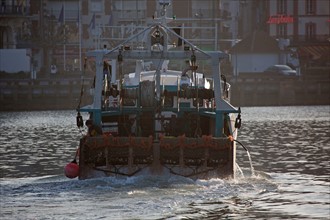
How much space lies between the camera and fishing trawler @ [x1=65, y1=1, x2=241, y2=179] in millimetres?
42688

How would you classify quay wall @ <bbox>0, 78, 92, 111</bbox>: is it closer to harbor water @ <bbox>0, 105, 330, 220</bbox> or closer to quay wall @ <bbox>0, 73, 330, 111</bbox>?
quay wall @ <bbox>0, 73, 330, 111</bbox>

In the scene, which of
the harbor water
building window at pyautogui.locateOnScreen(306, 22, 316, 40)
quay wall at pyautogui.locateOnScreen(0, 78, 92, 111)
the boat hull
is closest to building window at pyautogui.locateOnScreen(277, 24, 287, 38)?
building window at pyautogui.locateOnScreen(306, 22, 316, 40)

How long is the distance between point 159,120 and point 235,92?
239ft

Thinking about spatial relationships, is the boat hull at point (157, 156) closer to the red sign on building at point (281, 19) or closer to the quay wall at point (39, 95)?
the quay wall at point (39, 95)

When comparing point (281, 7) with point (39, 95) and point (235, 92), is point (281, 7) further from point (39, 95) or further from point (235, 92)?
point (39, 95)

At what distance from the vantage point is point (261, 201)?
40.1 metres

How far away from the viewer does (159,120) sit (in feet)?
150

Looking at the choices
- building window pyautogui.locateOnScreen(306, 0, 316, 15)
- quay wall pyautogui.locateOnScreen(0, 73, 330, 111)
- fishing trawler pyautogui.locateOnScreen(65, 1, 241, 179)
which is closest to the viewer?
fishing trawler pyautogui.locateOnScreen(65, 1, 241, 179)

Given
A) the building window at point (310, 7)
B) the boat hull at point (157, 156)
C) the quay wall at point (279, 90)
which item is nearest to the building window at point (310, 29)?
the building window at point (310, 7)

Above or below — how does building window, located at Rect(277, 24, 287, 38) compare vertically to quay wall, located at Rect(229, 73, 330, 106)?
above

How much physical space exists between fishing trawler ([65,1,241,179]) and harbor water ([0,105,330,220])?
0.44 metres

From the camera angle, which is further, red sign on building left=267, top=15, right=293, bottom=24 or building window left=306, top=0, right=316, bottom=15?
building window left=306, top=0, right=316, bottom=15

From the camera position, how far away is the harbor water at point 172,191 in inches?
1470

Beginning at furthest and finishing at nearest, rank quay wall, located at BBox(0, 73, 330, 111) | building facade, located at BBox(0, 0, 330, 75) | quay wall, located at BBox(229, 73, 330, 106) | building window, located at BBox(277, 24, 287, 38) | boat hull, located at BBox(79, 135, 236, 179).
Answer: building window, located at BBox(277, 24, 287, 38), building facade, located at BBox(0, 0, 330, 75), quay wall, located at BBox(229, 73, 330, 106), quay wall, located at BBox(0, 73, 330, 111), boat hull, located at BBox(79, 135, 236, 179)
